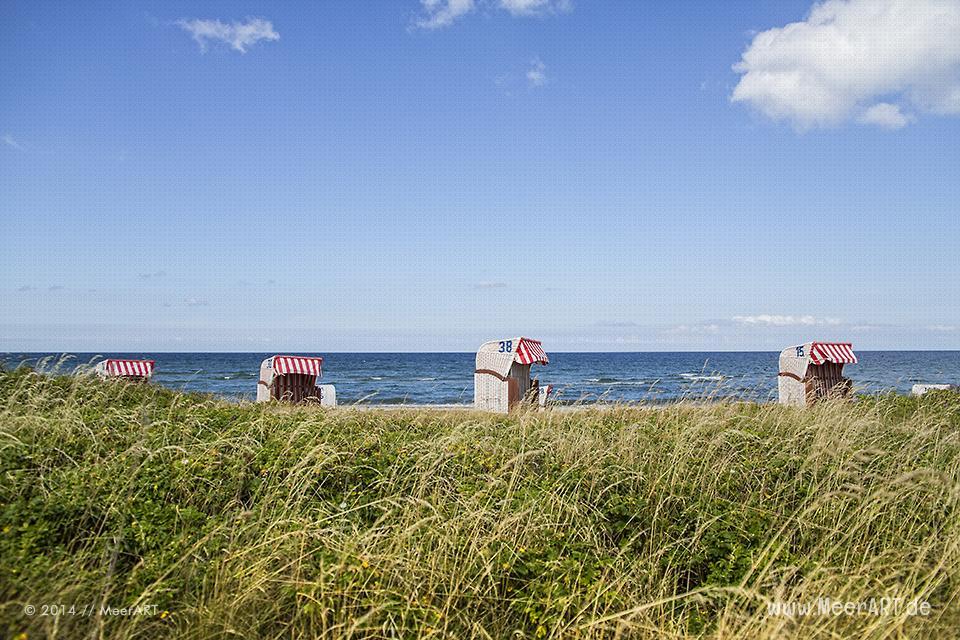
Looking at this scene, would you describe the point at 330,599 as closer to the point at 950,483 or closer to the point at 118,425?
the point at 118,425

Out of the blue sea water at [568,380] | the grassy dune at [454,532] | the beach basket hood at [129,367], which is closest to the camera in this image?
the grassy dune at [454,532]

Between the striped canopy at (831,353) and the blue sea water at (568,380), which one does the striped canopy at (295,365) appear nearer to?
the blue sea water at (568,380)

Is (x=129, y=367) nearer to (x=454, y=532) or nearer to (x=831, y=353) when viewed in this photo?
(x=454, y=532)

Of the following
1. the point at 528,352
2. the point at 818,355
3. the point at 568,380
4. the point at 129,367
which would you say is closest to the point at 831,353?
the point at 818,355

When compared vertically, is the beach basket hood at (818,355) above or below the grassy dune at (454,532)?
above

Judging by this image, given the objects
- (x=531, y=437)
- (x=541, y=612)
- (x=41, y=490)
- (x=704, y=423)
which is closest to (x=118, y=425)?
(x=41, y=490)

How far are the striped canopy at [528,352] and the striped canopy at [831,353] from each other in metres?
6.05

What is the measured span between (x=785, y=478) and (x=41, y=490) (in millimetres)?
5643

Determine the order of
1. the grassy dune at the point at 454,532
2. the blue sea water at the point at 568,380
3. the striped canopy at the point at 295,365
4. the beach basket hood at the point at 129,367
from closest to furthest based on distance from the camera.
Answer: the grassy dune at the point at 454,532 → the blue sea water at the point at 568,380 → the striped canopy at the point at 295,365 → the beach basket hood at the point at 129,367

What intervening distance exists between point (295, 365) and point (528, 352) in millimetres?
4867

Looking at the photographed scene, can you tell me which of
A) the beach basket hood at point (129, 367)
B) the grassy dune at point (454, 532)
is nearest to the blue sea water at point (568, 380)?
the beach basket hood at point (129, 367)

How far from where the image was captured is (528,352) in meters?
13.3

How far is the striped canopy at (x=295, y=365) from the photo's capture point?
13.1 meters

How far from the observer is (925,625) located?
10.7 feet
